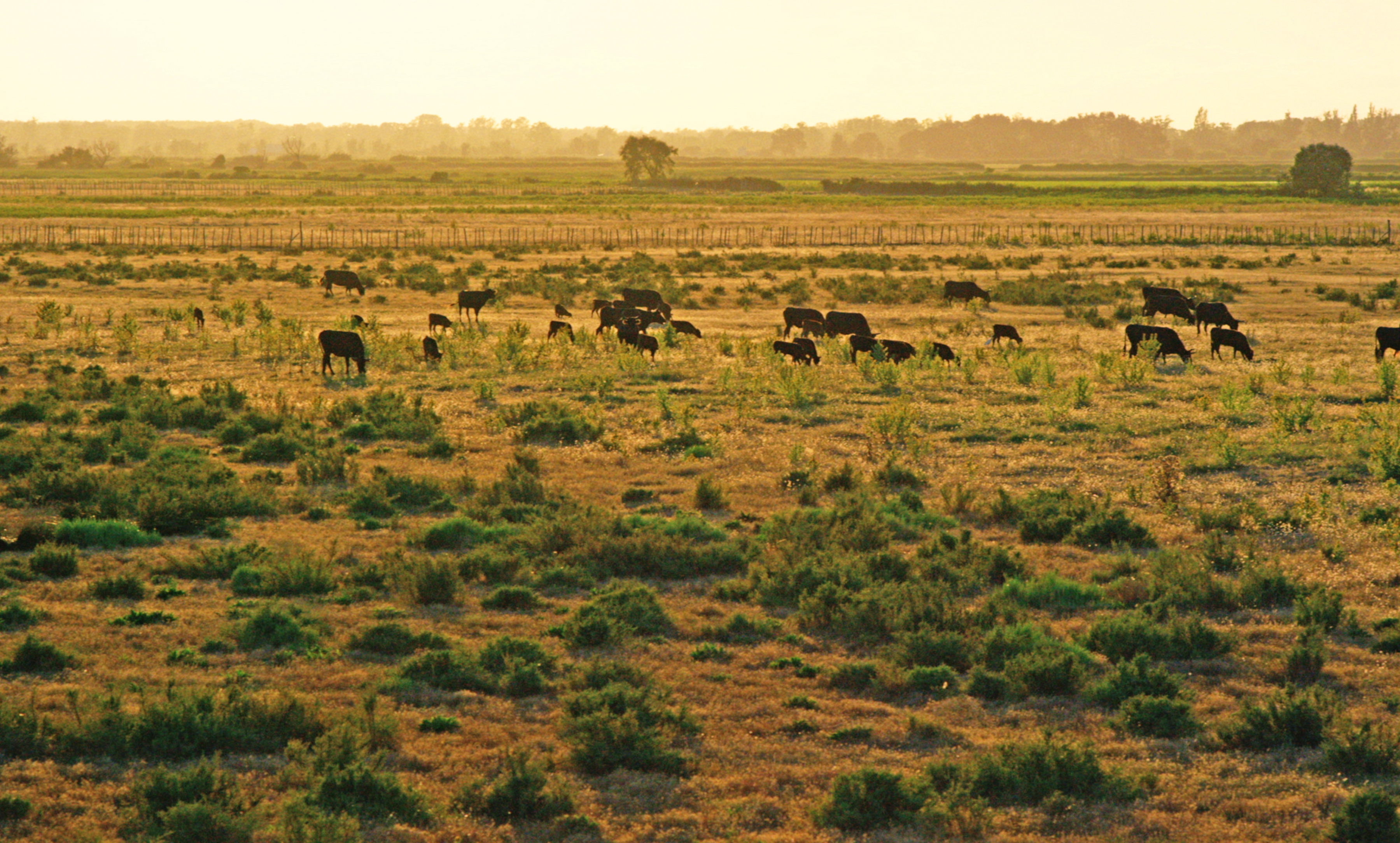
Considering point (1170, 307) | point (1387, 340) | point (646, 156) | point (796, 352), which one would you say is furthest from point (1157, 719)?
point (646, 156)

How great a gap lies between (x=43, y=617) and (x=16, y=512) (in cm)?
456

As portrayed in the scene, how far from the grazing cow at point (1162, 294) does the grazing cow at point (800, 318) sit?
11.2 metres

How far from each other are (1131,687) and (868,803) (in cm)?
334

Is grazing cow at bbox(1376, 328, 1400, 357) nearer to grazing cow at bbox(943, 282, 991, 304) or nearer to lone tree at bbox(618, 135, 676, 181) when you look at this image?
grazing cow at bbox(943, 282, 991, 304)

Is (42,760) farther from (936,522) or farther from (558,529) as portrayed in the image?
(936,522)

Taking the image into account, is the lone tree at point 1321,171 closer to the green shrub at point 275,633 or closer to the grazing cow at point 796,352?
the grazing cow at point 796,352

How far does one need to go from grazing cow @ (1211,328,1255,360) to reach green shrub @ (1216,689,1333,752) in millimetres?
21738

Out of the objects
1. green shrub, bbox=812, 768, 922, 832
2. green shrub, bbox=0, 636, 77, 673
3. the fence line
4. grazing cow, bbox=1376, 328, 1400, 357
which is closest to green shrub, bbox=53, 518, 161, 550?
green shrub, bbox=0, 636, 77, 673

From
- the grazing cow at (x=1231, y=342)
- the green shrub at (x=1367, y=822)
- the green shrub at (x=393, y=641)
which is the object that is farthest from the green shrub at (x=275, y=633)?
the grazing cow at (x=1231, y=342)

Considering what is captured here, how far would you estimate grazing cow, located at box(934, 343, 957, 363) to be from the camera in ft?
93.0

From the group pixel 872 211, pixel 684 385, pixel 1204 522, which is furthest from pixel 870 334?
pixel 872 211

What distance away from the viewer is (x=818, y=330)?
108 feet

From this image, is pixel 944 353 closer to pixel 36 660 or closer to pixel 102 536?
pixel 102 536

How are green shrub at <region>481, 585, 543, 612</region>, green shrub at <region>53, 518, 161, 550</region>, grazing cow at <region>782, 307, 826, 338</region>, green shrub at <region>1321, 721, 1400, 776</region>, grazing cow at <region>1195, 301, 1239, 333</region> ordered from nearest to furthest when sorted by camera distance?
green shrub at <region>1321, 721, 1400, 776</region>
green shrub at <region>481, 585, 543, 612</region>
green shrub at <region>53, 518, 161, 550</region>
grazing cow at <region>782, 307, 826, 338</region>
grazing cow at <region>1195, 301, 1239, 333</region>
